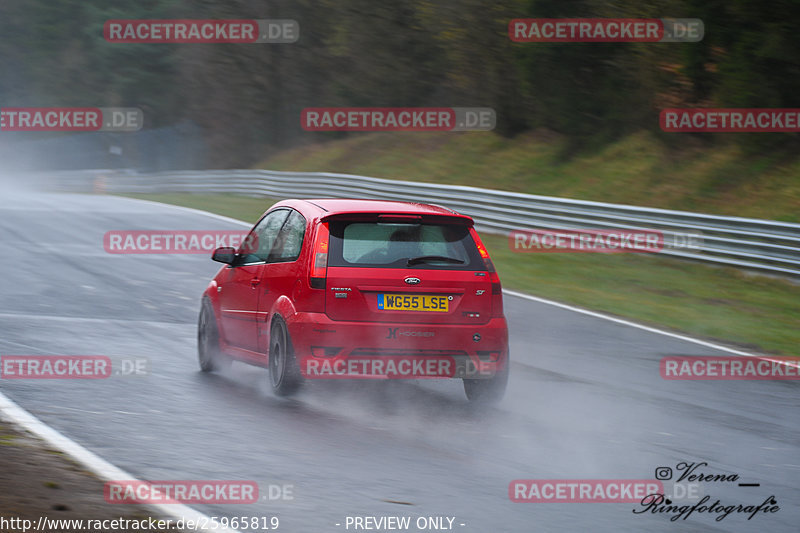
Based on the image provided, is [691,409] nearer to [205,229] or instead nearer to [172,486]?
[172,486]

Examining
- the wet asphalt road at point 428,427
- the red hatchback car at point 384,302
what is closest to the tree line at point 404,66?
the wet asphalt road at point 428,427

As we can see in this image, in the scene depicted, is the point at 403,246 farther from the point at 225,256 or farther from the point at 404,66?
the point at 404,66

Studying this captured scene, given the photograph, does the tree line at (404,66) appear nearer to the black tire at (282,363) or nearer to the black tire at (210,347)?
the black tire at (210,347)

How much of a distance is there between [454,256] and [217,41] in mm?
44052

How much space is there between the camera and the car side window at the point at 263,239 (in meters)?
9.22

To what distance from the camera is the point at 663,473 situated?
6441 millimetres

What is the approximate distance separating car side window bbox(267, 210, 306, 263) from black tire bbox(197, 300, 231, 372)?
1.21 meters

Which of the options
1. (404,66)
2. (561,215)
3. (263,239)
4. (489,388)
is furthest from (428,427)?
(404,66)

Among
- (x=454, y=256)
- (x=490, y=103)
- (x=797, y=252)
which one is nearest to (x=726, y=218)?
(x=797, y=252)

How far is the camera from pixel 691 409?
8609 mm

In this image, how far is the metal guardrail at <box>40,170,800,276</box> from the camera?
1719 centimetres

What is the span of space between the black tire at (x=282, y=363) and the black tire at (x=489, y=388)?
136 centimetres

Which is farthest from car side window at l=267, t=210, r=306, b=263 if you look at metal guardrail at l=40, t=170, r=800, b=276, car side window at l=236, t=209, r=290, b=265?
metal guardrail at l=40, t=170, r=800, b=276

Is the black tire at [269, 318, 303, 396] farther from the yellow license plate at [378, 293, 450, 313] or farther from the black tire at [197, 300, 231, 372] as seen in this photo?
the black tire at [197, 300, 231, 372]
